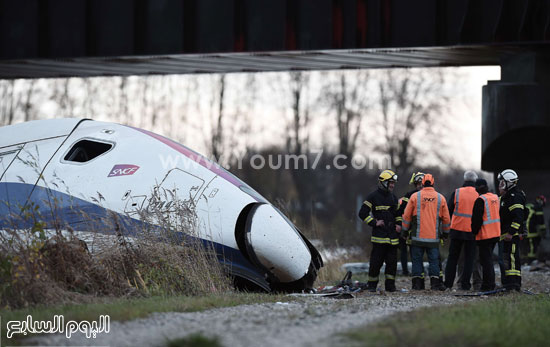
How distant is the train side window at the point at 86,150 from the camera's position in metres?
11.9

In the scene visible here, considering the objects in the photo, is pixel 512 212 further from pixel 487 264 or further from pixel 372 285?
pixel 372 285

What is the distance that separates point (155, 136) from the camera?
1222 cm

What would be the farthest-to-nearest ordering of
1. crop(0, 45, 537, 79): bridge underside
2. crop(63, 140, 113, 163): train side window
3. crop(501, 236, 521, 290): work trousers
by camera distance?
crop(0, 45, 537, 79): bridge underside, crop(501, 236, 521, 290): work trousers, crop(63, 140, 113, 163): train side window

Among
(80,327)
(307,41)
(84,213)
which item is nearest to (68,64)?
(307,41)

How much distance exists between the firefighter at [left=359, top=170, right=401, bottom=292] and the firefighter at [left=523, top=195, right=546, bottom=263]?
12148 millimetres

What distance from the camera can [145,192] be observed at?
439 inches

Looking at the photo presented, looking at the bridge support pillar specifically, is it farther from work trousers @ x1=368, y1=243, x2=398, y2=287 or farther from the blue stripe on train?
the blue stripe on train

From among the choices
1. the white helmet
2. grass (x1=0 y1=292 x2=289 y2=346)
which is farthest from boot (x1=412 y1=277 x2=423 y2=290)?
grass (x1=0 y1=292 x2=289 y2=346)

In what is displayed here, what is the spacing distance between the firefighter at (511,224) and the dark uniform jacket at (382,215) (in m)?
1.70

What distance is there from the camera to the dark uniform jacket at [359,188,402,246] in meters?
13.0

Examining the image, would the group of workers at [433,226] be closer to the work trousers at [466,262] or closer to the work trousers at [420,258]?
the work trousers at [420,258]

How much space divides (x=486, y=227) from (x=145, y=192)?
17.8ft

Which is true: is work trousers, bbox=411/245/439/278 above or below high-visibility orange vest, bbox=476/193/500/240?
below

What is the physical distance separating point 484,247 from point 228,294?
16.0ft
